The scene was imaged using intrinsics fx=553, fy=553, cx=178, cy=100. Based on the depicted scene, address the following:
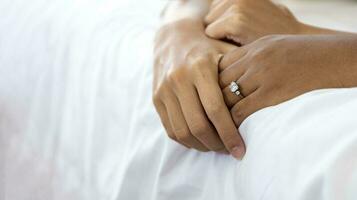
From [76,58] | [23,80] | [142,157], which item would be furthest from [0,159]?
[142,157]

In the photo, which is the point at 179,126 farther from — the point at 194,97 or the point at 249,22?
the point at 249,22

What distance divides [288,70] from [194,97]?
10cm

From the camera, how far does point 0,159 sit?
0.92 meters

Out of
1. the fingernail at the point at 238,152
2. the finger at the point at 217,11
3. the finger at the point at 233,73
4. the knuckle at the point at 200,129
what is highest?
the finger at the point at 233,73

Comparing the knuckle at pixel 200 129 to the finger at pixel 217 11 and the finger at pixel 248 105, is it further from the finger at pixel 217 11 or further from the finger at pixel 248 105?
the finger at pixel 217 11

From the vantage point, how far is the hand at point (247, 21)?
648mm

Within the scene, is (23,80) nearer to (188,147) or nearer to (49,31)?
(49,31)

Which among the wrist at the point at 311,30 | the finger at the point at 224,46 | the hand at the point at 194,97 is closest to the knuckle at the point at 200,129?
the hand at the point at 194,97

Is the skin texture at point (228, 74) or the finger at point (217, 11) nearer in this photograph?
the skin texture at point (228, 74)

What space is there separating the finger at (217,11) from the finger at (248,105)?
192mm

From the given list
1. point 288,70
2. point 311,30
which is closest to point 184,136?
point 288,70

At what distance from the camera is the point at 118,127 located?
0.68m

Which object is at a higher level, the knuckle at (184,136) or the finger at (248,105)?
the finger at (248,105)

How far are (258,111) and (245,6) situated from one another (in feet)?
0.65
